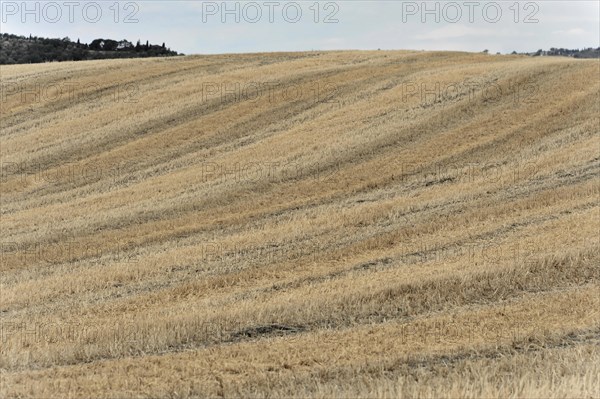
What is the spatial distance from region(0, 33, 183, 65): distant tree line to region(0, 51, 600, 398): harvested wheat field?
39329 mm

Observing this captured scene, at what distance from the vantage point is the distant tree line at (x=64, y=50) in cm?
7400

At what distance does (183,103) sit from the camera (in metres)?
33.4

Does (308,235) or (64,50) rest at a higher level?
(64,50)

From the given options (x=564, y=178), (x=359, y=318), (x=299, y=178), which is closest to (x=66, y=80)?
(x=299, y=178)

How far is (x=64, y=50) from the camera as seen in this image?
80750 millimetres

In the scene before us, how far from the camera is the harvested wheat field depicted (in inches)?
320

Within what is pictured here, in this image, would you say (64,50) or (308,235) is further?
(64,50)

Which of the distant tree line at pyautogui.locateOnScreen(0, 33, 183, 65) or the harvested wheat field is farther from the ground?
the distant tree line at pyautogui.locateOnScreen(0, 33, 183, 65)

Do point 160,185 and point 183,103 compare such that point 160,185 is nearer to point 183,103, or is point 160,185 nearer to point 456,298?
point 183,103

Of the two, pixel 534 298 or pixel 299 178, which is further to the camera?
pixel 299 178

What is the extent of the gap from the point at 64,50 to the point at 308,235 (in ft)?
239

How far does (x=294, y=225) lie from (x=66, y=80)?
2876cm

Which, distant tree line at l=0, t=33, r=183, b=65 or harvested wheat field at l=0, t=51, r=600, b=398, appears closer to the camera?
harvested wheat field at l=0, t=51, r=600, b=398

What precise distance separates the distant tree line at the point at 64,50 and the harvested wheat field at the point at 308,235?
39329mm
